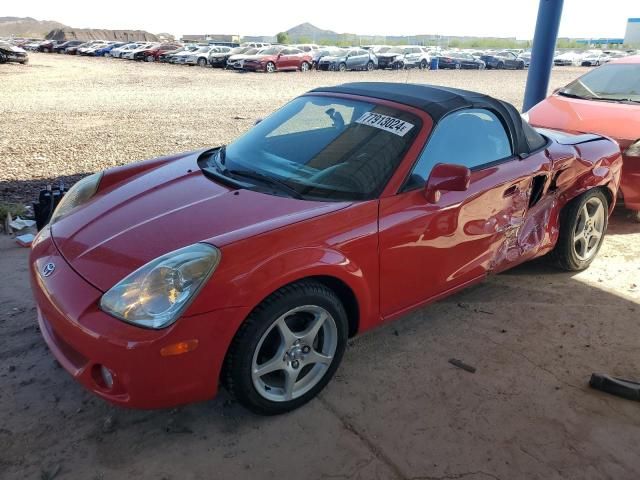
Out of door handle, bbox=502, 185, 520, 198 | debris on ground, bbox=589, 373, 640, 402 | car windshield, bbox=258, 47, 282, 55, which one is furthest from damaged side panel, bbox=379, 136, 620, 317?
car windshield, bbox=258, 47, 282, 55

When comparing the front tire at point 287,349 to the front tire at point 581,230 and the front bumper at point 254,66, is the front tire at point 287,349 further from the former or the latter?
the front bumper at point 254,66

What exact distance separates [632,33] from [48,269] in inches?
3469

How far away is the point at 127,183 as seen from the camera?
10.8ft

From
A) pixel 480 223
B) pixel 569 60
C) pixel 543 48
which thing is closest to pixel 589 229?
pixel 480 223

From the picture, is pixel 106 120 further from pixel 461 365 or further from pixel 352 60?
pixel 352 60

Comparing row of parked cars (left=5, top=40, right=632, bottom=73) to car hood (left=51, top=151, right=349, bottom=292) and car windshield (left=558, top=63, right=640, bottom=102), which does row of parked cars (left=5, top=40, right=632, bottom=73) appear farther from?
car hood (left=51, top=151, right=349, bottom=292)

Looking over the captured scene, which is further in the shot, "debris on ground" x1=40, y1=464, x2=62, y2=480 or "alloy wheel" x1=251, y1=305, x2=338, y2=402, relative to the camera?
"alloy wheel" x1=251, y1=305, x2=338, y2=402

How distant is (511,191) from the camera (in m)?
3.37

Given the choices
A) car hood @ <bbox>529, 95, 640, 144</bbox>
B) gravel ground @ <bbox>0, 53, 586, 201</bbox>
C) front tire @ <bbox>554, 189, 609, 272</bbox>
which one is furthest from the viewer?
gravel ground @ <bbox>0, 53, 586, 201</bbox>

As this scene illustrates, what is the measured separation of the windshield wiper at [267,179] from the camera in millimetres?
2804

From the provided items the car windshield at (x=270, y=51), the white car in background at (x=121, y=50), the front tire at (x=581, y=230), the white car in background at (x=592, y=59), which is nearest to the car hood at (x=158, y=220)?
the front tire at (x=581, y=230)

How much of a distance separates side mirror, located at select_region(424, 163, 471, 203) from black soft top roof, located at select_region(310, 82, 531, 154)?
398 millimetres

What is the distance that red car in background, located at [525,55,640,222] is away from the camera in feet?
16.1

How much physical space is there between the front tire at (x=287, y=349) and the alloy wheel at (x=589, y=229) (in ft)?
7.87
